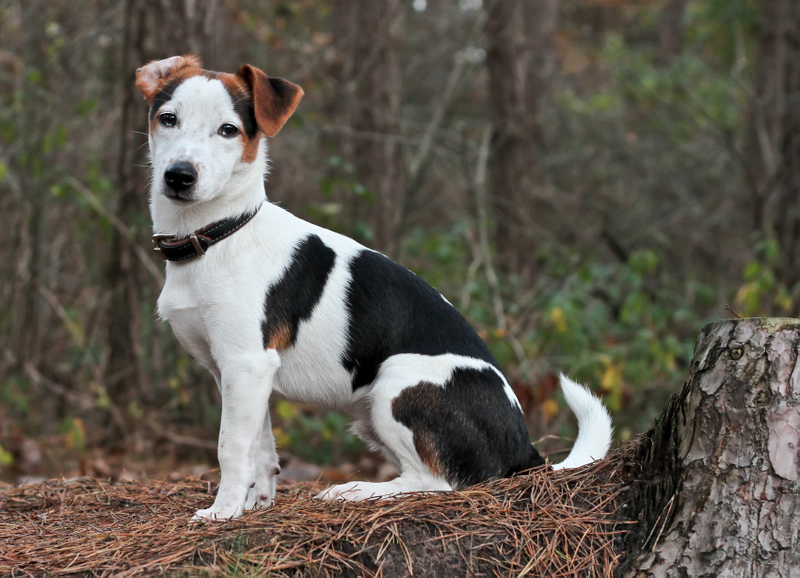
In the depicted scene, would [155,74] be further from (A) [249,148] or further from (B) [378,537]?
(B) [378,537]

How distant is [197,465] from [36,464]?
130 centimetres

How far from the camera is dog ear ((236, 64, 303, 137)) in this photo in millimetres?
3449

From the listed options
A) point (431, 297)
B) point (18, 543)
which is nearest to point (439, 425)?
point (431, 297)

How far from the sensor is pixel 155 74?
3.63 m

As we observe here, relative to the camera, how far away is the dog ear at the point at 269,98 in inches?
136

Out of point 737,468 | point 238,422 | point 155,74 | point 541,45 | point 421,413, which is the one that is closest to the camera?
point 737,468

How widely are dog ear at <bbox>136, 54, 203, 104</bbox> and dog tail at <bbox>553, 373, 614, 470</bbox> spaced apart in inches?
89.7

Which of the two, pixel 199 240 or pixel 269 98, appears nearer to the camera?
pixel 199 240

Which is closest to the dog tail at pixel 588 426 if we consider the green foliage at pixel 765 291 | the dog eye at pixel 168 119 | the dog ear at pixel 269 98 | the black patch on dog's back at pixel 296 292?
the black patch on dog's back at pixel 296 292

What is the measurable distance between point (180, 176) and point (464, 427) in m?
1.61

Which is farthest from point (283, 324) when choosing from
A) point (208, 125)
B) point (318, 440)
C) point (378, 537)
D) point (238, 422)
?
point (318, 440)

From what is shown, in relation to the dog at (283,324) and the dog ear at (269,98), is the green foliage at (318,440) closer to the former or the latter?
the dog at (283,324)

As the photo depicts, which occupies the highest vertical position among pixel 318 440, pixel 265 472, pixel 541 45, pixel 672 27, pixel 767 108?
pixel 672 27

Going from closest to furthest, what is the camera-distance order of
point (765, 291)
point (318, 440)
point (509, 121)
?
1. point (765, 291)
2. point (318, 440)
3. point (509, 121)
